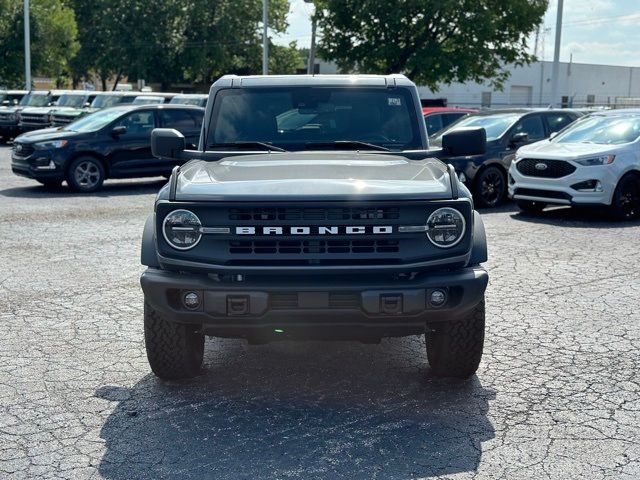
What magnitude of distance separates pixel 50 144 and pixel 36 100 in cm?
1405

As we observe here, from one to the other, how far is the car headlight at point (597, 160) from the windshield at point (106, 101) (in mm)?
16439

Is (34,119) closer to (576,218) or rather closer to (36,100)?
(36,100)

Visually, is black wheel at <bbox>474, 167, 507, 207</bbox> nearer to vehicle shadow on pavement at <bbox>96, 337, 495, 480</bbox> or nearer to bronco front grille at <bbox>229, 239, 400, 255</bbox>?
vehicle shadow on pavement at <bbox>96, 337, 495, 480</bbox>

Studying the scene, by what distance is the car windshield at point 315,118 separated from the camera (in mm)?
6012

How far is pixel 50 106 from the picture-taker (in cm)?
2820

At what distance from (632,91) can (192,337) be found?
8369cm

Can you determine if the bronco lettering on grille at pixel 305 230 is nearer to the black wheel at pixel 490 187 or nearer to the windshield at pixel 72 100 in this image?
the black wheel at pixel 490 187

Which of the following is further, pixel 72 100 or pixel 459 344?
pixel 72 100

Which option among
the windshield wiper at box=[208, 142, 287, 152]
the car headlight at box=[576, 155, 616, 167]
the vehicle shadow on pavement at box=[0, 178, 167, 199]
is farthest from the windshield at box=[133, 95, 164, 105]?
the windshield wiper at box=[208, 142, 287, 152]

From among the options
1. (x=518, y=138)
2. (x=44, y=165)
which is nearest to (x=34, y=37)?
(x=44, y=165)

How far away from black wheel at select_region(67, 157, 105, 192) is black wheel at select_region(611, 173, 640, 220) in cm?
937

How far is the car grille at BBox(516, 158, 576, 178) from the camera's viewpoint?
12.8 m

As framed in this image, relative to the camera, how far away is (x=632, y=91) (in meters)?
81.8

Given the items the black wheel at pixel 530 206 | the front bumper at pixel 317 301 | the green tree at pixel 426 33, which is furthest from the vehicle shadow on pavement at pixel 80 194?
the green tree at pixel 426 33
